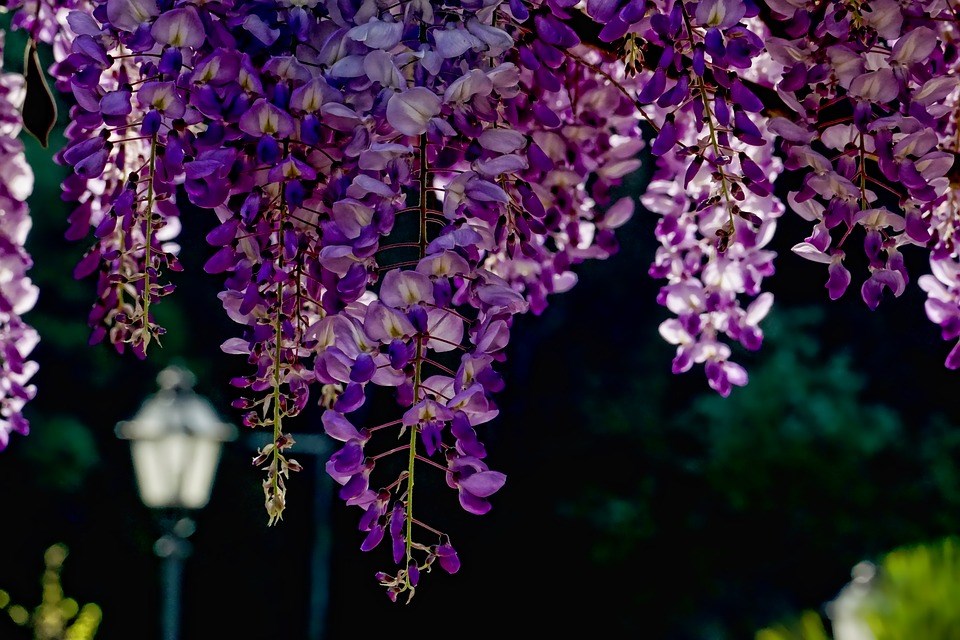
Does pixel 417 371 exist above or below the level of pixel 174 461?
above

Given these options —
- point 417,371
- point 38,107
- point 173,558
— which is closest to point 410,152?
point 417,371

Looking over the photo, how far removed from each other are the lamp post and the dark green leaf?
2.43m

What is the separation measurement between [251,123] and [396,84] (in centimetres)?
8

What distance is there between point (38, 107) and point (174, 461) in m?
2.49

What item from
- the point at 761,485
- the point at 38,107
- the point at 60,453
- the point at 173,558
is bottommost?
the point at 60,453

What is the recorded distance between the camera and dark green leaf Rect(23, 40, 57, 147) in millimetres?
860

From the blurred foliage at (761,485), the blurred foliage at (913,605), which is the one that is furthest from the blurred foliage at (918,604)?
the blurred foliage at (761,485)

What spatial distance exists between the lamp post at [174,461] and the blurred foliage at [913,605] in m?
2.24

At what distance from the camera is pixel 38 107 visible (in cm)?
87

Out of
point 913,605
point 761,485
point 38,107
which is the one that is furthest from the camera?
point 761,485

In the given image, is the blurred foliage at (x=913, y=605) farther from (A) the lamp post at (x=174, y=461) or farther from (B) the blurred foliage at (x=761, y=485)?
(B) the blurred foliage at (x=761, y=485)

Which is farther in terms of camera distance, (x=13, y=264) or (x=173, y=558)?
(x=173, y=558)

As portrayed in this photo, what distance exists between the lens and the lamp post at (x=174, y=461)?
3.20 m

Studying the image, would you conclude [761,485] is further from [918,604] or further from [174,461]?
[918,604]
